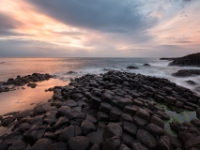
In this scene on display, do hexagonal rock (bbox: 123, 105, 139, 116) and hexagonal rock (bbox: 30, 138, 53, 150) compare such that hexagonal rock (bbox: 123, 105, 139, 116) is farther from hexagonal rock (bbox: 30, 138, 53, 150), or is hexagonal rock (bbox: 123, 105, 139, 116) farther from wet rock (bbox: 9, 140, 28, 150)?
wet rock (bbox: 9, 140, 28, 150)

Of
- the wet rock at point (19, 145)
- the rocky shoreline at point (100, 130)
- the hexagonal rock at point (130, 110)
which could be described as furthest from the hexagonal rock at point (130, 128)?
the wet rock at point (19, 145)

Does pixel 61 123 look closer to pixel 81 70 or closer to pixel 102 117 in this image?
pixel 102 117

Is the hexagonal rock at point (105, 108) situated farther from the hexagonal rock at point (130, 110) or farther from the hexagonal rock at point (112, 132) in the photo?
the hexagonal rock at point (112, 132)

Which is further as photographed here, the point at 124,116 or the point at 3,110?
the point at 3,110

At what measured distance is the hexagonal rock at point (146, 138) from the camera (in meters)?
2.75

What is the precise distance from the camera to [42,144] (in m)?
2.73

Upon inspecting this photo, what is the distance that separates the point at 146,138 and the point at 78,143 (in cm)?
162

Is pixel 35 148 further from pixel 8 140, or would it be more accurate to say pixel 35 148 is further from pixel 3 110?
pixel 3 110

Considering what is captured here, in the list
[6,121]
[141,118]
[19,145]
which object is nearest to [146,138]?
[141,118]

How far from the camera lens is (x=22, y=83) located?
34.6 ft

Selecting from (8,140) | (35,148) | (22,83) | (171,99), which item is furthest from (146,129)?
(22,83)

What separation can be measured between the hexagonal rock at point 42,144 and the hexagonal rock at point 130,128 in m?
1.91

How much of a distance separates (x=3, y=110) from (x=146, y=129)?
19.3 feet

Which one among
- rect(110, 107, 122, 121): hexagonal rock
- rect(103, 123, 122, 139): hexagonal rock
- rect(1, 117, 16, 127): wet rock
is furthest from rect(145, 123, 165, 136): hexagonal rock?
rect(1, 117, 16, 127): wet rock
